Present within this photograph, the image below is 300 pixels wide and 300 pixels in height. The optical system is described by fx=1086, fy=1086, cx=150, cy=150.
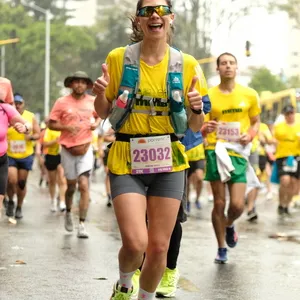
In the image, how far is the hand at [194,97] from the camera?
256 inches

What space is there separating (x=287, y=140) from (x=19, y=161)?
5.21 meters

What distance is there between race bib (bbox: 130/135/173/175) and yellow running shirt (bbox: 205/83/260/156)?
150 inches

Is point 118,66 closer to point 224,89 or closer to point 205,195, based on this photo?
point 224,89

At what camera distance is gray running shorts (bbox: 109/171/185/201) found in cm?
661

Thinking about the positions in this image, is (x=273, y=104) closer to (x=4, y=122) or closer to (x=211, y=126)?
(x=211, y=126)

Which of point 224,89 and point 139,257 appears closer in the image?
point 139,257

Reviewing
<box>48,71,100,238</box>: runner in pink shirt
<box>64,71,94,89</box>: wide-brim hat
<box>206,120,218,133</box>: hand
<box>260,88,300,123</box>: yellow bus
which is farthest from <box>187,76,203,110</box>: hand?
<box>260,88,300,123</box>: yellow bus

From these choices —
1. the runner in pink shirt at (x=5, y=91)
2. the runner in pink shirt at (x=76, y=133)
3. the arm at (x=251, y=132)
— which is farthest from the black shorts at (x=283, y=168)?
the runner in pink shirt at (x=5, y=91)

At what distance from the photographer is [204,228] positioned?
563 inches

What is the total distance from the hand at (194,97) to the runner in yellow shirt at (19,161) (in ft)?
28.5

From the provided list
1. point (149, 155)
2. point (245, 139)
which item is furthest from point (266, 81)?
point (149, 155)

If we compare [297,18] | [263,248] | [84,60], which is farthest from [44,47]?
[263,248]

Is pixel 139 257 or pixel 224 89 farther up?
pixel 224 89

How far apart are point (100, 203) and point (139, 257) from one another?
13222mm
